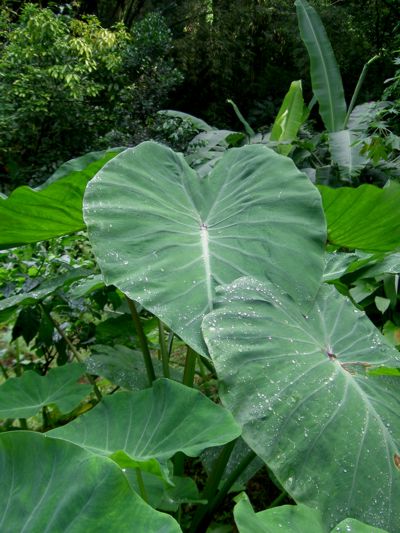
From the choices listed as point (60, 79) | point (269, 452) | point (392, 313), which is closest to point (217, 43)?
point (60, 79)

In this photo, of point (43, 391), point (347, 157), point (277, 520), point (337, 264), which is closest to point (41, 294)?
point (43, 391)

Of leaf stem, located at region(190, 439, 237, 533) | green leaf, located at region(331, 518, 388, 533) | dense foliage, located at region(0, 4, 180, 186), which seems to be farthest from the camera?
dense foliage, located at region(0, 4, 180, 186)

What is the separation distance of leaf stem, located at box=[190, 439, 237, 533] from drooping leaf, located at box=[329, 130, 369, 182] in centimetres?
215

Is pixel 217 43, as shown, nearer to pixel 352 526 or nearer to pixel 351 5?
pixel 351 5

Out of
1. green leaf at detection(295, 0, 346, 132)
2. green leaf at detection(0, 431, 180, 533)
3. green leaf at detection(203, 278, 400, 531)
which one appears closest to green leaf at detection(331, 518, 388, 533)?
green leaf at detection(203, 278, 400, 531)

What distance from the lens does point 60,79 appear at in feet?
16.6

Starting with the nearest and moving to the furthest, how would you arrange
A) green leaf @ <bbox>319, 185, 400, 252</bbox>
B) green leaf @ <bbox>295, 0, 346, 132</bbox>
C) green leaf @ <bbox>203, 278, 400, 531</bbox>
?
1. green leaf @ <bbox>203, 278, 400, 531</bbox>
2. green leaf @ <bbox>319, 185, 400, 252</bbox>
3. green leaf @ <bbox>295, 0, 346, 132</bbox>

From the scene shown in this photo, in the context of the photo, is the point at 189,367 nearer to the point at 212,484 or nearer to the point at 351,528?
the point at 212,484

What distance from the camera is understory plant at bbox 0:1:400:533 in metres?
0.50

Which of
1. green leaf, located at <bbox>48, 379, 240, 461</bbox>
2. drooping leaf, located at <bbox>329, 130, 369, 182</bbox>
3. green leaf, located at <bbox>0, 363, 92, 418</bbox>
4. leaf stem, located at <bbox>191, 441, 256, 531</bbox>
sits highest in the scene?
green leaf, located at <bbox>48, 379, 240, 461</bbox>

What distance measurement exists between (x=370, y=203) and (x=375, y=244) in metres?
0.13

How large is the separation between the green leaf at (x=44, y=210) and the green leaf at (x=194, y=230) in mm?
114

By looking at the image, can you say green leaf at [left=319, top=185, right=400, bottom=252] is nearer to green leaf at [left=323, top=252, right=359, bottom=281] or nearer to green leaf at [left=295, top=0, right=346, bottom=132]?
green leaf at [left=323, top=252, right=359, bottom=281]

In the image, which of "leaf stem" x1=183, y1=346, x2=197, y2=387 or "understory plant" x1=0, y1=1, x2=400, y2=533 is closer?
"understory plant" x1=0, y1=1, x2=400, y2=533
